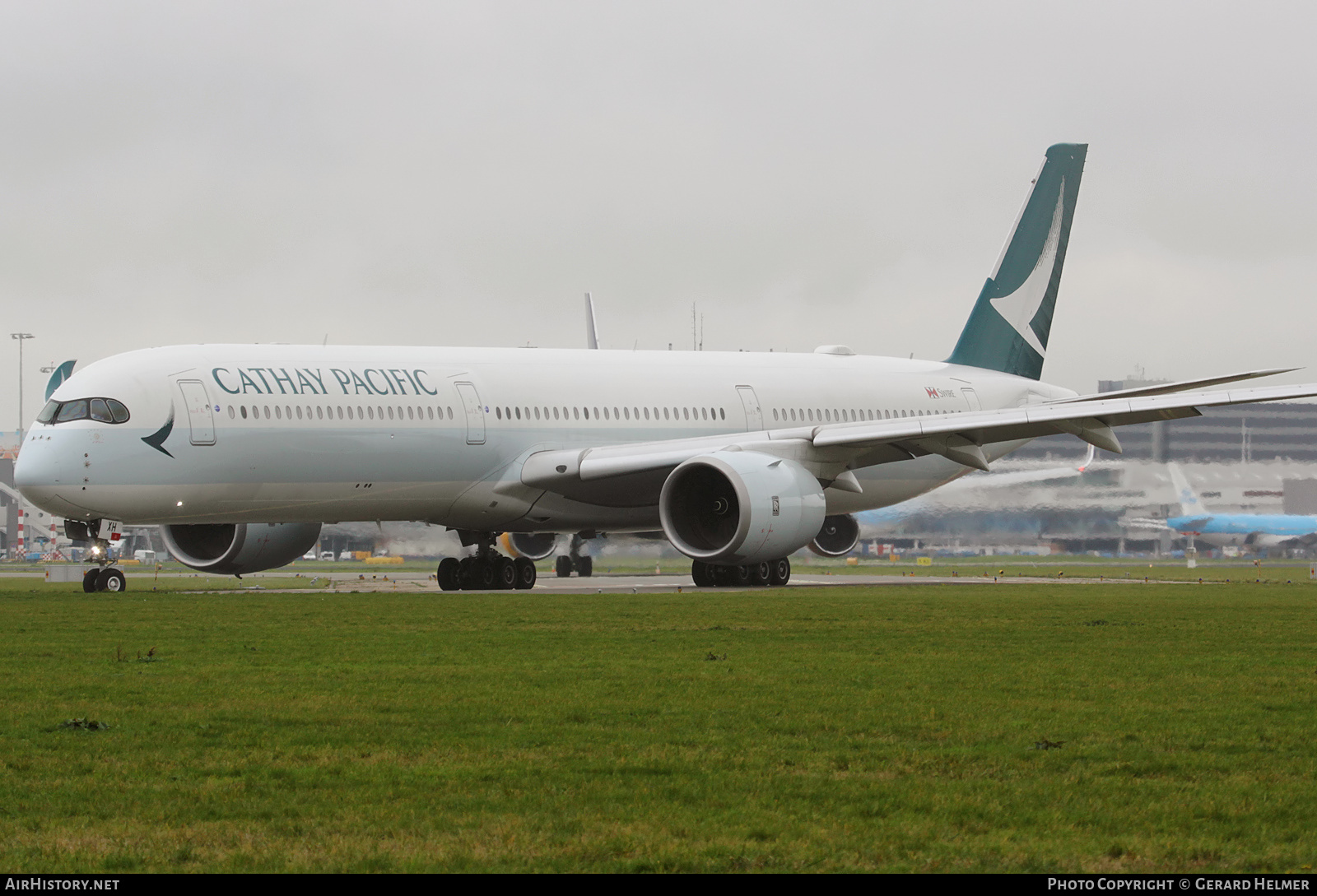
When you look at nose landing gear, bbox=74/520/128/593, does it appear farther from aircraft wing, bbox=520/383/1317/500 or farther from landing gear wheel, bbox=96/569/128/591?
aircraft wing, bbox=520/383/1317/500

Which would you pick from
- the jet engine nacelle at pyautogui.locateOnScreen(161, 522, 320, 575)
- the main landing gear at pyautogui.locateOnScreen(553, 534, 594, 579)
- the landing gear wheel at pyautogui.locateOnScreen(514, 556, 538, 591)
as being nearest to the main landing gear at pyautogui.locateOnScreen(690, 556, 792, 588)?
the landing gear wheel at pyautogui.locateOnScreen(514, 556, 538, 591)

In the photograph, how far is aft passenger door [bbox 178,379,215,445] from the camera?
952 inches

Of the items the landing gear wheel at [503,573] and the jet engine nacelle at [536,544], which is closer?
the landing gear wheel at [503,573]

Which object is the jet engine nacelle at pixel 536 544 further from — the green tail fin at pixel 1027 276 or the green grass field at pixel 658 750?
the green grass field at pixel 658 750

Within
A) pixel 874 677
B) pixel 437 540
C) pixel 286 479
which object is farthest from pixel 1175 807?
pixel 437 540

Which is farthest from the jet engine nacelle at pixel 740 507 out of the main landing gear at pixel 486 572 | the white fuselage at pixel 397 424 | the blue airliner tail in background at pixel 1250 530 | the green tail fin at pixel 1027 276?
the blue airliner tail in background at pixel 1250 530

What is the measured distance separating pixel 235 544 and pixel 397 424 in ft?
16.0

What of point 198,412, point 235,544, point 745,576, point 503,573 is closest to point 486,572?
point 503,573

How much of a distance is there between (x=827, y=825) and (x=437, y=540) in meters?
35.8

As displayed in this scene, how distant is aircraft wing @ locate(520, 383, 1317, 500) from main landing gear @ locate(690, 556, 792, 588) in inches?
70.7

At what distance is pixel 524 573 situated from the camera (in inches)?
1175

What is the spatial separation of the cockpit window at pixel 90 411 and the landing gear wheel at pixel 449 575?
7.38m

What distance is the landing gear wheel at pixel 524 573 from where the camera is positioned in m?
29.8

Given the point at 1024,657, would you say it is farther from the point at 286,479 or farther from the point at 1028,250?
the point at 1028,250
